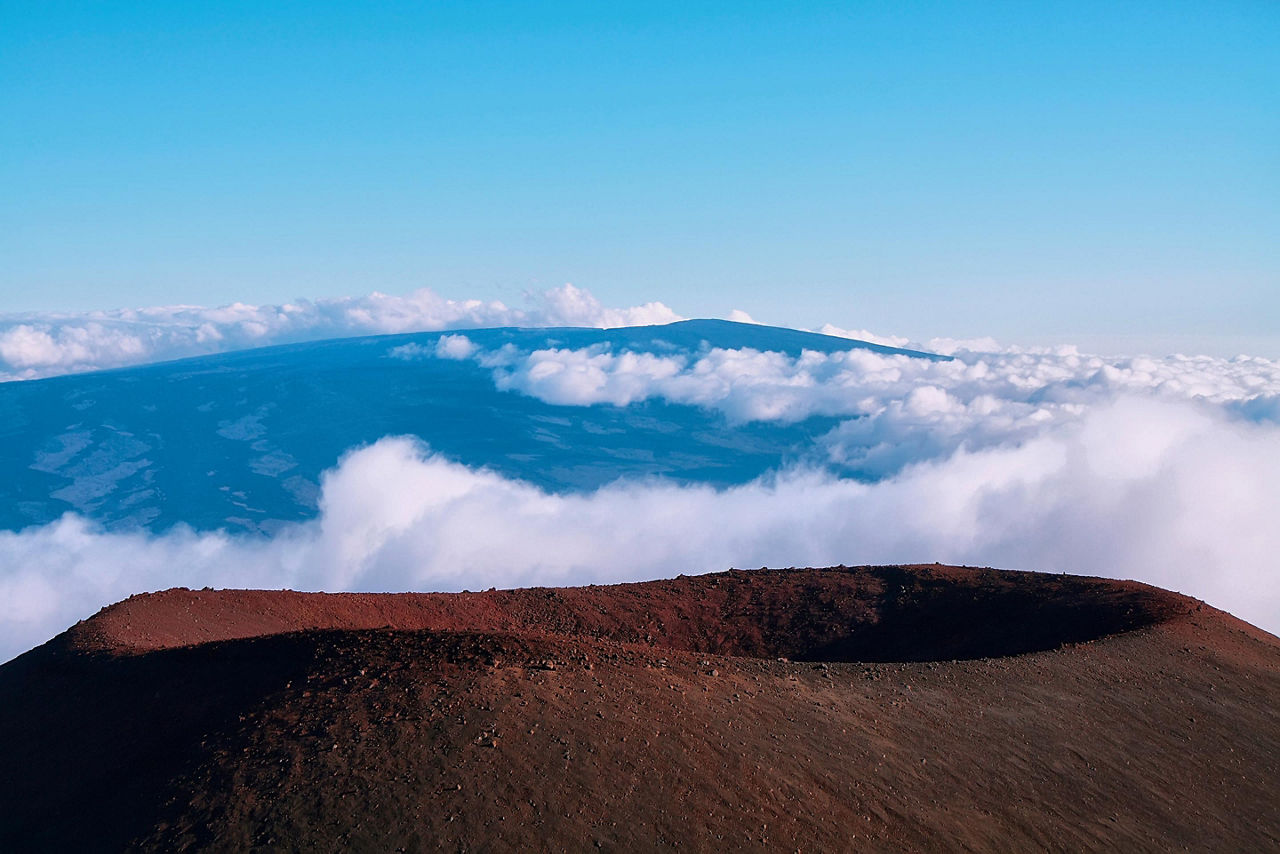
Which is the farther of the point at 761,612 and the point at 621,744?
the point at 761,612

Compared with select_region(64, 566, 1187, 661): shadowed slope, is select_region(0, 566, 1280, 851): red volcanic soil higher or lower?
higher

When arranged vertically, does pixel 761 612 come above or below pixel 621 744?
below

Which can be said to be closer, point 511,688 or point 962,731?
point 511,688

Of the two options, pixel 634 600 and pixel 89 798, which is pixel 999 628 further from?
pixel 89 798

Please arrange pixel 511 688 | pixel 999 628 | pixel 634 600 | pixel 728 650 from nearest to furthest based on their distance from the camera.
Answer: pixel 511 688 < pixel 999 628 < pixel 728 650 < pixel 634 600

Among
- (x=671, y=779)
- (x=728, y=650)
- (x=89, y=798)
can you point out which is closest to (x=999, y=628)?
(x=728, y=650)

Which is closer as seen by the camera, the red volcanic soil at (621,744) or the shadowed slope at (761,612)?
the red volcanic soil at (621,744)

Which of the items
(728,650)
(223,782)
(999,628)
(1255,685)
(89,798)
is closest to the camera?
(223,782)

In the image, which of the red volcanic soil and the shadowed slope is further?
the shadowed slope
